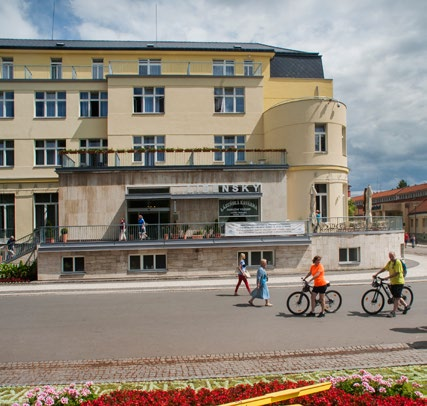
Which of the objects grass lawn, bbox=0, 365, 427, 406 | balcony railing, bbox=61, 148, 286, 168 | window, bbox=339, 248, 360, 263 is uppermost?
balcony railing, bbox=61, 148, 286, 168

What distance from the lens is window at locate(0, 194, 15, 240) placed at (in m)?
26.8

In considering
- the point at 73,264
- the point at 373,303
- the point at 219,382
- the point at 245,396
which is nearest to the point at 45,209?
the point at 73,264

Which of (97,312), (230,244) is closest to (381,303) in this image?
(97,312)

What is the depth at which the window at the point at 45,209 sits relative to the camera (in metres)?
27.0

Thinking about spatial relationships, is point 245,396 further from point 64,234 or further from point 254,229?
point 64,234

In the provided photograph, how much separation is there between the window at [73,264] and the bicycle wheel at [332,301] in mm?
13506

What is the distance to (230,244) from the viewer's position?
2028 centimetres

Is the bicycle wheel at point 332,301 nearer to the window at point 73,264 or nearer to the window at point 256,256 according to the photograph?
the window at point 256,256

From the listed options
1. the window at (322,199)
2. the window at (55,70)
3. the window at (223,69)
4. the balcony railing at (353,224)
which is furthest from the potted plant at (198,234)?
the window at (55,70)

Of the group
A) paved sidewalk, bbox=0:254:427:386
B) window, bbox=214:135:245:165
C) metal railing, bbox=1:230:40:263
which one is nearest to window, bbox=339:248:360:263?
window, bbox=214:135:245:165

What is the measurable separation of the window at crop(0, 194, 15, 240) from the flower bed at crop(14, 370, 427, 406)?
2457cm

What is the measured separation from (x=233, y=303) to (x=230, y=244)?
709cm

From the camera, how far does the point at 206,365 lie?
7.28 meters

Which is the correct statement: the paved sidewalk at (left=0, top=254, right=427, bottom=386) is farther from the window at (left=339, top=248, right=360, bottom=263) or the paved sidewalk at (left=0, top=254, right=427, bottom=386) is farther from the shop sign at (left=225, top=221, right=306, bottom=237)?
the window at (left=339, top=248, right=360, bottom=263)
